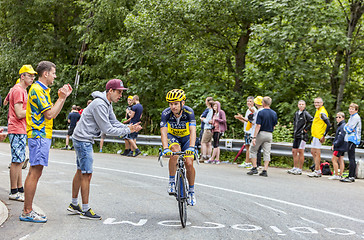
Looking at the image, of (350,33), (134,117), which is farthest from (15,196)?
(350,33)

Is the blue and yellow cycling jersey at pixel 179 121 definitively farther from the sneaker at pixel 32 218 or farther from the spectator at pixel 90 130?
the sneaker at pixel 32 218

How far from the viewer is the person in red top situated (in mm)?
7621

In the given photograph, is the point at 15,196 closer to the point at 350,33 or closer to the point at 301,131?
the point at 301,131

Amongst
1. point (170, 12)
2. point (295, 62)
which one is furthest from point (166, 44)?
point (295, 62)

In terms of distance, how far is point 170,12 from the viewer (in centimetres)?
1986

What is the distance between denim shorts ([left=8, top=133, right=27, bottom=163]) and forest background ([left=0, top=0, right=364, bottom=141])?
1071 centimetres

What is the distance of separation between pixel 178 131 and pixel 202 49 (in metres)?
13.7

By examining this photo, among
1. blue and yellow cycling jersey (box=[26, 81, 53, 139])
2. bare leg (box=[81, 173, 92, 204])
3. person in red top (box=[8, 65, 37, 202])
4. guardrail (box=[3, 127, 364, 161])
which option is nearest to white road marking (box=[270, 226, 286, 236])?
bare leg (box=[81, 173, 92, 204])

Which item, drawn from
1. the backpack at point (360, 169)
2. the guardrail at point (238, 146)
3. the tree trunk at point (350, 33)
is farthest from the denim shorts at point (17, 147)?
the tree trunk at point (350, 33)

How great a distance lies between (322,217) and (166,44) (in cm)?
1489

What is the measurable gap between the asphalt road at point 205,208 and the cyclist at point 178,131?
57 cm

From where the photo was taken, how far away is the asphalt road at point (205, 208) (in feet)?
20.1

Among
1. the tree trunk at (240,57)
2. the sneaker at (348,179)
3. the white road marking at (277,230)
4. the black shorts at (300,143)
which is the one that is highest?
the tree trunk at (240,57)

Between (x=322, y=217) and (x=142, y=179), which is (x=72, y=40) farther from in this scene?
(x=322, y=217)
